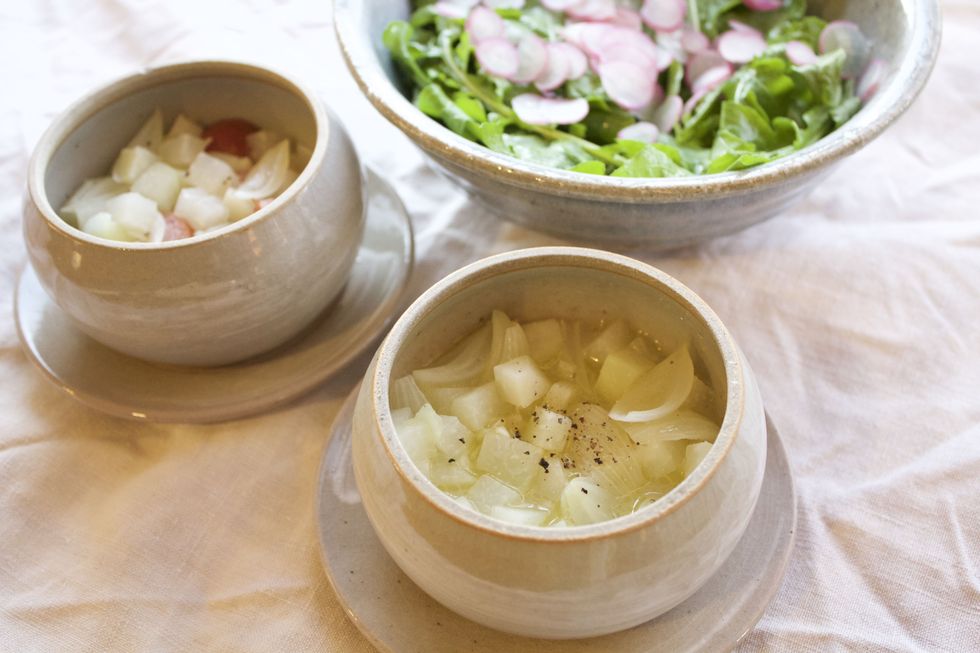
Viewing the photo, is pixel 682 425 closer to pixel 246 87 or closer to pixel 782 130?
pixel 782 130

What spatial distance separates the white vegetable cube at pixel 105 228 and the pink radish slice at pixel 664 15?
2.67ft

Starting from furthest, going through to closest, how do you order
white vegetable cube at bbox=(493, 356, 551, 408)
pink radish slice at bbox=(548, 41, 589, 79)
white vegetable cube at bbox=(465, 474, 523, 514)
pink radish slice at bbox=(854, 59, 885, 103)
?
pink radish slice at bbox=(548, 41, 589, 79) < pink radish slice at bbox=(854, 59, 885, 103) < white vegetable cube at bbox=(493, 356, 551, 408) < white vegetable cube at bbox=(465, 474, 523, 514)

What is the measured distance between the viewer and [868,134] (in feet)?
3.44

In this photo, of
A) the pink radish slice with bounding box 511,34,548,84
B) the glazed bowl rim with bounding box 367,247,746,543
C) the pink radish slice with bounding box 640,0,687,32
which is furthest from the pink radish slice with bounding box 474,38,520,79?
the glazed bowl rim with bounding box 367,247,746,543

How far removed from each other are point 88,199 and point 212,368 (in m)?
0.27

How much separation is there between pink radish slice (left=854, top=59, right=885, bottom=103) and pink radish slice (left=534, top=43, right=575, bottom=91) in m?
0.40

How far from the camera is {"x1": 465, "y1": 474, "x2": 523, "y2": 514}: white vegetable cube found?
0.81 meters

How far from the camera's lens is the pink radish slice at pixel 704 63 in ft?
4.44

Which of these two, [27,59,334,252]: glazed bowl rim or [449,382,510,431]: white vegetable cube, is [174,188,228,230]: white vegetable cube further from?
[449,382,510,431]: white vegetable cube

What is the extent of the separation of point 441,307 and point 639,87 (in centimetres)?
56

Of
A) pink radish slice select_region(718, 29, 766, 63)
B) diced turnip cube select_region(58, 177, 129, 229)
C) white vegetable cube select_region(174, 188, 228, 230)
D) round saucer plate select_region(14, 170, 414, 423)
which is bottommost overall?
round saucer plate select_region(14, 170, 414, 423)

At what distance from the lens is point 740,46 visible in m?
1.36

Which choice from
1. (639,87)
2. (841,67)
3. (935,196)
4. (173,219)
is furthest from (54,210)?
(935,196)

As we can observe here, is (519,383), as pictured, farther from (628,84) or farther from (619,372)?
(628,84)
